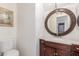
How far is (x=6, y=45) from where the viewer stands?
1.38 meters

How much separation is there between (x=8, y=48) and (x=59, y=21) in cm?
56

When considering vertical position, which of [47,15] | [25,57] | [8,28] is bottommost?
[25,57]

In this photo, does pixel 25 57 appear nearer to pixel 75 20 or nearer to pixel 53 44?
pixel 53 44

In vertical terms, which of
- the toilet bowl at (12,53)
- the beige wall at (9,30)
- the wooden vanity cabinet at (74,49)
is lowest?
the toilet bowl at (12,53)

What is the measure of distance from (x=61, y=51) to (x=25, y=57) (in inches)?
14.2

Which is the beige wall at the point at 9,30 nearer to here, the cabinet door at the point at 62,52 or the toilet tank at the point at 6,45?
the toilet tank at the point at 6,45

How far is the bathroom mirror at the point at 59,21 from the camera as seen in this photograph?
1.37 m

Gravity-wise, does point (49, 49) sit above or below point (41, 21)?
below

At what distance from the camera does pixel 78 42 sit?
135cm

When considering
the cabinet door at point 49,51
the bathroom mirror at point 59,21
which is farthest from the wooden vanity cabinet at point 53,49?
the bathroom mirror at point 59,21

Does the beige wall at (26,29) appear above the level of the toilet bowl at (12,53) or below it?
above

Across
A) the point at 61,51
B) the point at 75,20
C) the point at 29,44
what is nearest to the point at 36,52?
the point at 29,44

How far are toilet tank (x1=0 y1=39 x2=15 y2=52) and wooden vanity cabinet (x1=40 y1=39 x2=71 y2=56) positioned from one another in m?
0.28

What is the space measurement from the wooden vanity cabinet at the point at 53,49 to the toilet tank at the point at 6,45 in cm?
28
